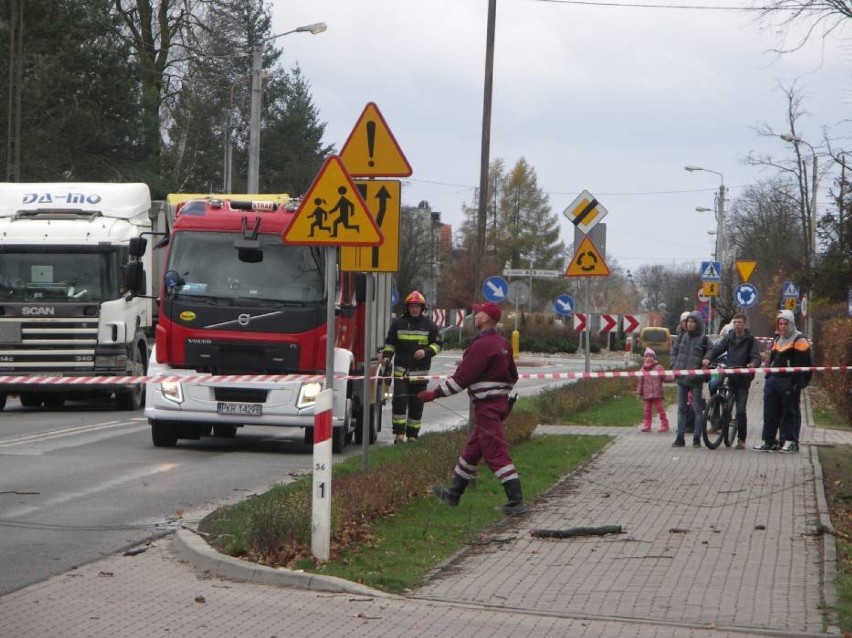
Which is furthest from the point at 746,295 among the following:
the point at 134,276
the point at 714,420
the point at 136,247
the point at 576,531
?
the point at 576,531

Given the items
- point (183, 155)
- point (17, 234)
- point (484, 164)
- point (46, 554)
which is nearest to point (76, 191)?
point (17, 234)

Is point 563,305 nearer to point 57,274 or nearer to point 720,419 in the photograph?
point 57,274

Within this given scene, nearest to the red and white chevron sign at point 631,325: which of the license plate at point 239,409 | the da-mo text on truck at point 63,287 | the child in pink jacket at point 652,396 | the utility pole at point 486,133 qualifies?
the child in pink jacket at point 652,396

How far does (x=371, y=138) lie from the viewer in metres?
12.7

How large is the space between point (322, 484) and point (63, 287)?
589 inches

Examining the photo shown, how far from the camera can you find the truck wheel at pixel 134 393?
24.4 meters

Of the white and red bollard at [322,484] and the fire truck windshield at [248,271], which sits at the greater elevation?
the fire truck windshield at [248,271]

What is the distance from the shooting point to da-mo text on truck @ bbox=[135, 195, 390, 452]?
56.5ft

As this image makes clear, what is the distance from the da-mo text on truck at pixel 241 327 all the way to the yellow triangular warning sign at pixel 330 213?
21.2ft

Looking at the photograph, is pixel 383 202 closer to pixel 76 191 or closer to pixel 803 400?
pixel 76 191

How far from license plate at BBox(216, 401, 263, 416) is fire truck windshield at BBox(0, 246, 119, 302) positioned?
6710 millimetres

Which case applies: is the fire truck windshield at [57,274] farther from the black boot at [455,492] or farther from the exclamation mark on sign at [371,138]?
the black boot at [455,492]

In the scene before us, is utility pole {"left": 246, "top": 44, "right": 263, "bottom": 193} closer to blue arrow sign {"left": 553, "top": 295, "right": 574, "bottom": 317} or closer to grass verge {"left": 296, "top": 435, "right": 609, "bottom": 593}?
blue arrow sign {"left": 553, "top": 295, "right": 574, "bottom": 317}

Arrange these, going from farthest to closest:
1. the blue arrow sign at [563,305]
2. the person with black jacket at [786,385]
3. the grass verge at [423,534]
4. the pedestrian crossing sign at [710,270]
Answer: the blue arrow sign at [563,305]
the pedestrian crossing sign at [710,270]
the person with black jacket at [786,385]
the grass verge at [423,534]
